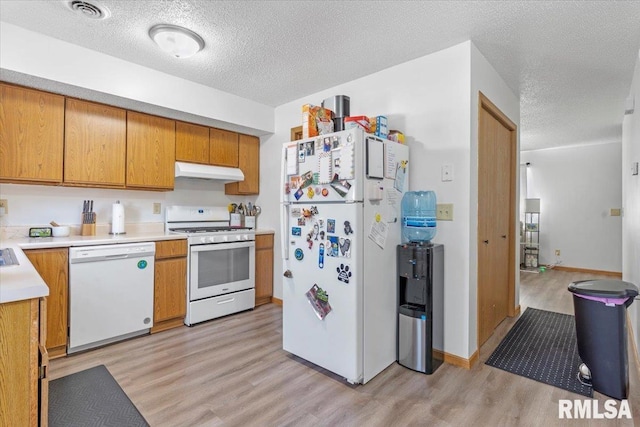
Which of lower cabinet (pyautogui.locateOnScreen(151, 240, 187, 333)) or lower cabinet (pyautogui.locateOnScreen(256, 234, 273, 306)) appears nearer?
lower cabinet (pyautogui.locateOnScreen(151, 240, 187, 333))

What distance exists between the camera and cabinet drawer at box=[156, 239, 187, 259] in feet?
9.87

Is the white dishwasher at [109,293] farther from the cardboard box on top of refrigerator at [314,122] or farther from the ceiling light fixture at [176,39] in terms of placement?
the cardboard box on top of refrigerator at [314,122]

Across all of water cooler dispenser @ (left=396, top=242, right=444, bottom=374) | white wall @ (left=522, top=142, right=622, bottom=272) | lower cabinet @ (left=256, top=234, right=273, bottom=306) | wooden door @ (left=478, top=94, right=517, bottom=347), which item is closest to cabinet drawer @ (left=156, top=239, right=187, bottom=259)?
lower cabinet @ (left=256, top=234, right=273, bottom=306)

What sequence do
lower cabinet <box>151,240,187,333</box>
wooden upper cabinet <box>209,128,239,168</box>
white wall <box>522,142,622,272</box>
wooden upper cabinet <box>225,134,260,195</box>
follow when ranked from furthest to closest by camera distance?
white wall <box>522,142,622,272</box> < wooden upper cabinet <box>225,134,260,195</box> < wooden upper cabinet <box>209,128,239,168</box> < lower cabinet <box>151,240,187,333</box>

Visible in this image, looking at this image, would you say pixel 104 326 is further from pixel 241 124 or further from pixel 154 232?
pixel 241 124

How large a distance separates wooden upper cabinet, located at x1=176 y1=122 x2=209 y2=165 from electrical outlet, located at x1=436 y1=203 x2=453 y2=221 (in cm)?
250

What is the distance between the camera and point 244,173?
4.03m

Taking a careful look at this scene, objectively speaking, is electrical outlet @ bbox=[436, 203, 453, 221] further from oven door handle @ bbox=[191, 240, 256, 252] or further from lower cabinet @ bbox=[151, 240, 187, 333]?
lower cabinet @ bbox=[151, 240, 187, 333]

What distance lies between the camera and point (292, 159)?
2.49 m

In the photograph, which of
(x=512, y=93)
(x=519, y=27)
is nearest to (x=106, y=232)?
(x=519, y=27)

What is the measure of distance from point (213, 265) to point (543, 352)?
9.97 ft

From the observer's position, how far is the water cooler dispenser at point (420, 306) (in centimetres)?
230

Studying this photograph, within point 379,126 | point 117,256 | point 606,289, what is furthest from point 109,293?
point 606,289
